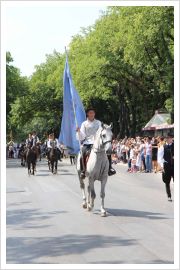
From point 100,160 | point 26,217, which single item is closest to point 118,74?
point 100,160

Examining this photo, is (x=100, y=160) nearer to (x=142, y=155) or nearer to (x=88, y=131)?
(x=88, y=131)

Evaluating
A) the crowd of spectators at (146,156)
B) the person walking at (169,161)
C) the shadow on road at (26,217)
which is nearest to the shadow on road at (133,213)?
Answer: the shadow on road at (26,217)

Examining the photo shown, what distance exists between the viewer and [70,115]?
15.3 metres

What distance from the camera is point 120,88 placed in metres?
58.0

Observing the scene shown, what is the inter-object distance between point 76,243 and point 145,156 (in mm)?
20974

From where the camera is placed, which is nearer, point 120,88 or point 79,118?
point 79,118

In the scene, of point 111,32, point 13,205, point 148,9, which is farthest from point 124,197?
point 111,32

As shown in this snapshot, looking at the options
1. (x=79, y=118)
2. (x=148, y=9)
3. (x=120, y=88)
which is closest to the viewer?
(x=79, y=118)

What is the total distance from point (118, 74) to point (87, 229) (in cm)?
4351

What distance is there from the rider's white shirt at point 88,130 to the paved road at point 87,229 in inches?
67.5

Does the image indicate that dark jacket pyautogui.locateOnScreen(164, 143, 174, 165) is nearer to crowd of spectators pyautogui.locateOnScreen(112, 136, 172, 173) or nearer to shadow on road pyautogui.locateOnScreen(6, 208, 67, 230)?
shadow on road pyautogui.locateOnScreen(6, 208, 67, 230)

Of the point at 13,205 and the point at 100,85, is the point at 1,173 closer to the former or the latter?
the point at 13,205

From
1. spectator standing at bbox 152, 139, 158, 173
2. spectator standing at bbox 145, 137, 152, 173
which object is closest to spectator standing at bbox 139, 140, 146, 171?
spectator standing at bbox 145, 137, 152, 173

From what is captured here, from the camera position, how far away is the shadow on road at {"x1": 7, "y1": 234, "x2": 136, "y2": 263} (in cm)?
896
